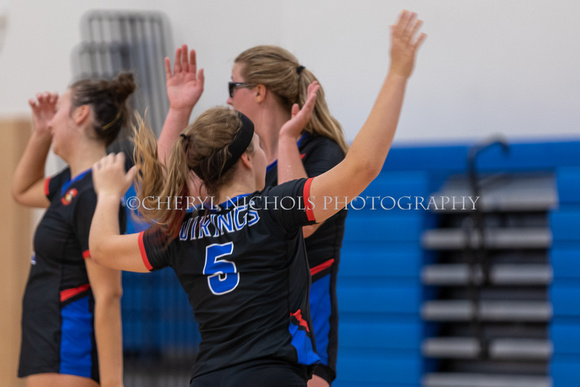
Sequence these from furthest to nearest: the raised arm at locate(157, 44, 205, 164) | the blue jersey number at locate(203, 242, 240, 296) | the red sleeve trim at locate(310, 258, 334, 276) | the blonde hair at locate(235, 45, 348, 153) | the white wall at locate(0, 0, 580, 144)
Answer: the white wall at locate(0, 0, 580, 144)
the raised arm at locate(157, 44, 205, 164)
the blonde hair at locate(235, 45, 348, 153)
the red sleeve trim at locate(310, 258, 334, 276)
the blue jersey number at locate(203, 242, 240, 296)

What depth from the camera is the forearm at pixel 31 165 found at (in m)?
2.45

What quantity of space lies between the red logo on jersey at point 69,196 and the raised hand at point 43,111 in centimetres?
53

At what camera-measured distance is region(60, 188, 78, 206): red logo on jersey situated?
2.01m

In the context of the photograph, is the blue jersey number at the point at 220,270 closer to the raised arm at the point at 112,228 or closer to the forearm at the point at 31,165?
the raised arm at the point at 112,228

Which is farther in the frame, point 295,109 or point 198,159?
point 295,109

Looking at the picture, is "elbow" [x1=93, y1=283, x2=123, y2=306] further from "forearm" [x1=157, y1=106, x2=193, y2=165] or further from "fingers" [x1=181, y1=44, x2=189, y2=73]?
"fingers" [x1=181, y1=44, x2=189, y2=73]

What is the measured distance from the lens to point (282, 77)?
191 centimetres

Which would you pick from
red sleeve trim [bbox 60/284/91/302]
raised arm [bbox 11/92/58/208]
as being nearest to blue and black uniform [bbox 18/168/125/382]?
red sleeve trim [bbox 60/284/91/302]

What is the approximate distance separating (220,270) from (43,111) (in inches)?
52.2

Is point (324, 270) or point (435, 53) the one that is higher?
point (435, 53)

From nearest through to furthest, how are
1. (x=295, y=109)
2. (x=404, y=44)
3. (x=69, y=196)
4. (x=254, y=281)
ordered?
(x=404, y=44)
(x=254, y=281)
(x=295, y=109)
(x=69, y=196)

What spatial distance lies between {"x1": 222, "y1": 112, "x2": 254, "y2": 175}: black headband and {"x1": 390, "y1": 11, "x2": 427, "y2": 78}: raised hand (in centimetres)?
37

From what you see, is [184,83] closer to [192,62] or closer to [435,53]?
[192,62]

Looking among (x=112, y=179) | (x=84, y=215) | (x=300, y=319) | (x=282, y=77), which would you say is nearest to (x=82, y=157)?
(x=84, y=215)
